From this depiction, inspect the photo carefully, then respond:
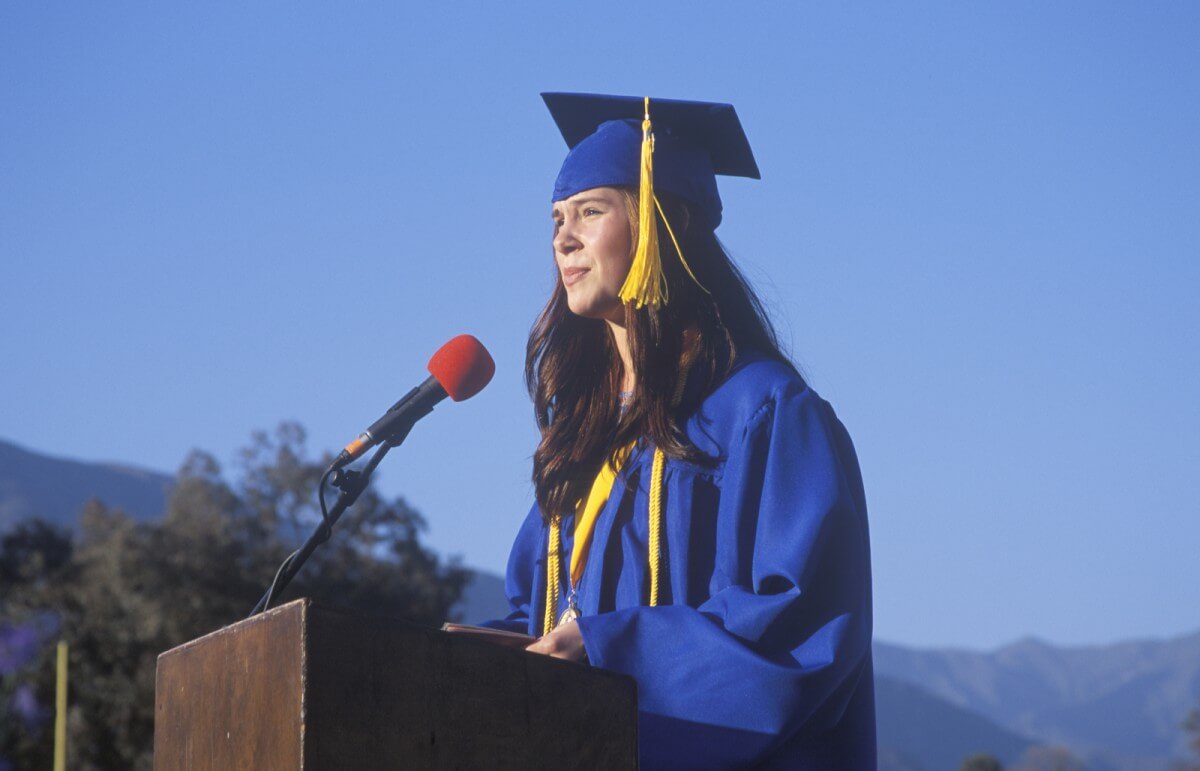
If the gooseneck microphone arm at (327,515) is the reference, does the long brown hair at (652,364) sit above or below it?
above

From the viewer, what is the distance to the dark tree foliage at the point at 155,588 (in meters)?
25.8

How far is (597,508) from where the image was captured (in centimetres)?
375

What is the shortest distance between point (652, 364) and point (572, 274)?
329 millimetres

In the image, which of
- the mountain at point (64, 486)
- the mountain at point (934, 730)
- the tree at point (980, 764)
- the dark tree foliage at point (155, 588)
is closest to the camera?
the dark tree foliage at point (155, 588)

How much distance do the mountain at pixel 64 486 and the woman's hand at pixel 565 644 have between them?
532 ft

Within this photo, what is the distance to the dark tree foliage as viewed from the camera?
84.8ft

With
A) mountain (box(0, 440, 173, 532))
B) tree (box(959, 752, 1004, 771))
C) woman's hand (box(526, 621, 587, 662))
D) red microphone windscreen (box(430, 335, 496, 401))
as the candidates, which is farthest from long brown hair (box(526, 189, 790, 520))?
mountain (box(0, 440, 173, 532))

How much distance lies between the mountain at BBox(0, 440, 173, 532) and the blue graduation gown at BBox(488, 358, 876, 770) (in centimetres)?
16188

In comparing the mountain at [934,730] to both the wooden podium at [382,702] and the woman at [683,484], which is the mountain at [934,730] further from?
the wooden podium at [382,702]

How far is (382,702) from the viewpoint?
7.60ft

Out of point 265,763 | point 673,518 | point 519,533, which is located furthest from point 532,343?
point 265,763

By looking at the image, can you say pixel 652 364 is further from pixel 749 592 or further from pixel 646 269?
pixel 749 592

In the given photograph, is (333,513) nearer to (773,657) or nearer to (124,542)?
(773,657)

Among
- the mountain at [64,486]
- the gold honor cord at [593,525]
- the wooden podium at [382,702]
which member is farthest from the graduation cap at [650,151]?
the mountain at [64,486]
